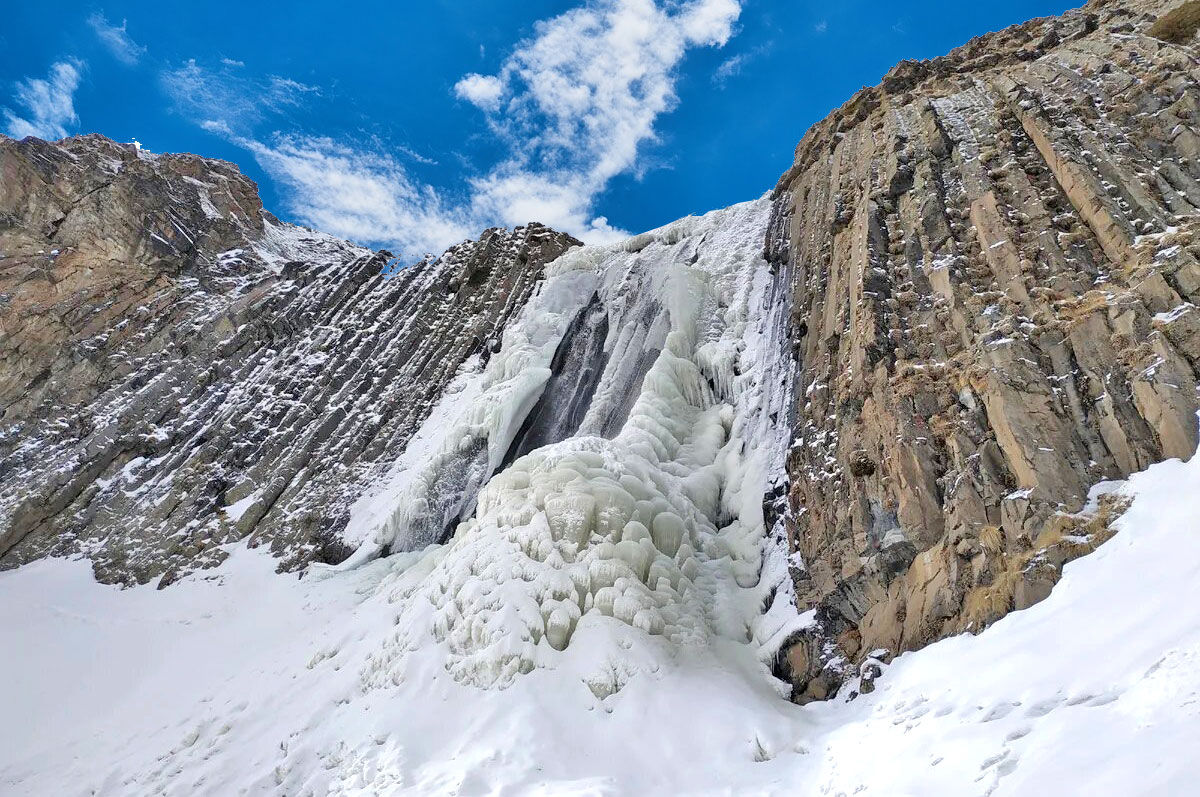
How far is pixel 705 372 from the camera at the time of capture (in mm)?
20812

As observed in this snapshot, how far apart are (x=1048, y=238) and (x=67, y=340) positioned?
35.9 meters

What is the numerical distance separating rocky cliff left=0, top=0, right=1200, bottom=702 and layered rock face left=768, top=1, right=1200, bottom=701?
0.20 ft

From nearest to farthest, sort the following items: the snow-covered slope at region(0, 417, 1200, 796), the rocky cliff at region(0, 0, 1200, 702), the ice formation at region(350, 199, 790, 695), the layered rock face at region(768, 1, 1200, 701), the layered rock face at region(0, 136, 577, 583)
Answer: the snow-covered slope at region(0, 417, 1200, 796) < the layered rock face at region(768, 1, 1200, 701) < the rocky cliff at region(0, 0, 1200, 702) < the ice formation at region(350, 199, 790, 695) < the layered rock face at region(0, 136, 577, 583)

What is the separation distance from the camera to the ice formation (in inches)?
480

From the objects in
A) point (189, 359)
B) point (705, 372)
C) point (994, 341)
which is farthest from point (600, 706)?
point (189, 359)

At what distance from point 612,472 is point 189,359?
963 inches

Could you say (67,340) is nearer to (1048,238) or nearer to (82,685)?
(82,685)

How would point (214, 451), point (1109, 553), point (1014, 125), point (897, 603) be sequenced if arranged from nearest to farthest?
point (1109, 553) → point (897, 603) → point (1014, 125) → point (214, 451)

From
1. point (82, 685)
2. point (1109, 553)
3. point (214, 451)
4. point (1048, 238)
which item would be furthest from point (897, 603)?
point (214, 451)

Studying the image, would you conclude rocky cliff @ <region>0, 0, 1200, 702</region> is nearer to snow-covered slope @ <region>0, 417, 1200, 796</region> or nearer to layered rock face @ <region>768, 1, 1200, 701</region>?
layered rock face @ <region>768, 1, 1200, 701</region>

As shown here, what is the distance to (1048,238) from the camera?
509 inches

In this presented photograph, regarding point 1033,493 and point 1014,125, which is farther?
point 1014,125

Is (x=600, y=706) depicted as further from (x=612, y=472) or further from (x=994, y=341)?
(x=994, y=341)

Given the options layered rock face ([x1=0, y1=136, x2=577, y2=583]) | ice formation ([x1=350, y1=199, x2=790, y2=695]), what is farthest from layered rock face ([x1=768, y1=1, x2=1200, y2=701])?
layered rock face ([x1=0, y1=136, x2=577, y2=583])
